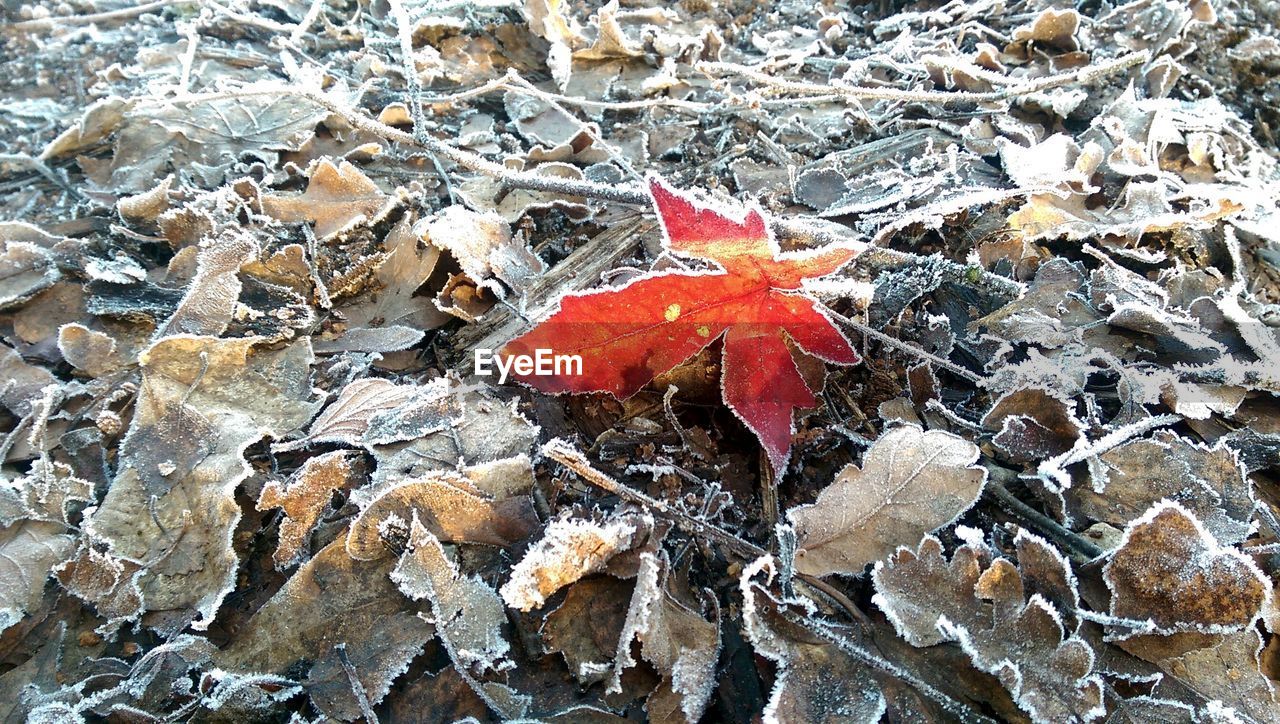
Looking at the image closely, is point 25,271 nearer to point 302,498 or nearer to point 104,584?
point 104,584

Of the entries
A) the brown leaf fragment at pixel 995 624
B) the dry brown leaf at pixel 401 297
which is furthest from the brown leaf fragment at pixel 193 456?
the brown leaf fragment at pixel 995 624

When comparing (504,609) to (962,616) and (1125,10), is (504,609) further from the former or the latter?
(1125,10)

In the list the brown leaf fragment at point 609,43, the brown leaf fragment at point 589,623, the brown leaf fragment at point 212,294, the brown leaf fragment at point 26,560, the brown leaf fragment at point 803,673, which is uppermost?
the brown leaf fragment at point 609,43

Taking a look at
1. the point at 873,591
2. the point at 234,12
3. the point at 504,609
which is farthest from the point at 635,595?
Result: the point at 234,12

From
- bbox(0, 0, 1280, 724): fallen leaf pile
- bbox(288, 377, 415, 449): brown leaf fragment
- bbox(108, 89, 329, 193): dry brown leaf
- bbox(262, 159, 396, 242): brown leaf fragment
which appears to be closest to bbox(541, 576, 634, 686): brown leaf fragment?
bbox(0, 0, 1280, 724): fallen leaf pile

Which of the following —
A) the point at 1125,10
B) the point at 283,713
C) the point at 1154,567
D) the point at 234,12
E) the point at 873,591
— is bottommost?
the point at 283,713

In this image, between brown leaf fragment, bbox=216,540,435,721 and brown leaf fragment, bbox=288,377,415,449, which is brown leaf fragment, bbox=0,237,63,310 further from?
brown leaf fragment, bbox=216,540,435,721
